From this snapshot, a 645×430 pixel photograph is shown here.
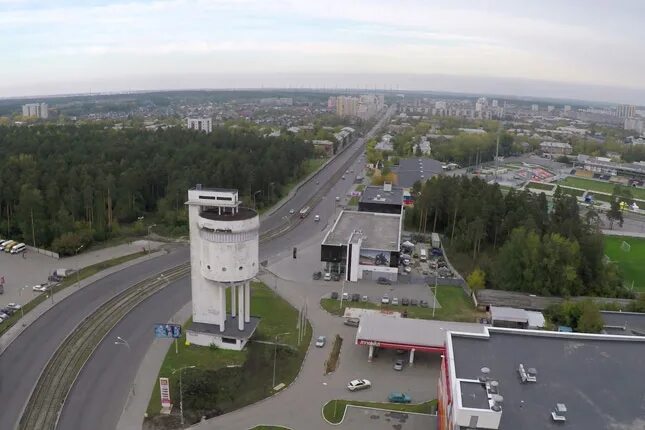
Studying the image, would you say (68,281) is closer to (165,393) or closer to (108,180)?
(108,180)

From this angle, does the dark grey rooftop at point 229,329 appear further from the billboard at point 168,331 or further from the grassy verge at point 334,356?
the grassy verge at point 334,356

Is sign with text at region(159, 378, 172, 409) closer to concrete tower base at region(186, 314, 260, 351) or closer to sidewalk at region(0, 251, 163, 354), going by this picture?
concrete tower base at region(186, 314, 260, 351)

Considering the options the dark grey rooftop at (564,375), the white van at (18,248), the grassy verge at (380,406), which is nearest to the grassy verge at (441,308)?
the grassy verge at (380,406)

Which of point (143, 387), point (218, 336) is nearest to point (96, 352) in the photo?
point (143, 387)

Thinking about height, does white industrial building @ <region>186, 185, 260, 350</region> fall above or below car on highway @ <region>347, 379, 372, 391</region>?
above

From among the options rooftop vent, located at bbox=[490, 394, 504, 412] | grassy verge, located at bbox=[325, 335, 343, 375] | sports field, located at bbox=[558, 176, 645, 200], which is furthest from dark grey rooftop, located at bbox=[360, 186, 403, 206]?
sports field, located at bbox=[558, 176, 645, 200]

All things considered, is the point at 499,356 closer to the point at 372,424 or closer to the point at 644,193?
the point at 372,424
